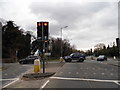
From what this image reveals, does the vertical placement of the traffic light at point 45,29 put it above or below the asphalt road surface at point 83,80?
above

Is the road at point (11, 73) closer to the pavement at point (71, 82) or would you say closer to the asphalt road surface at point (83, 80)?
the pavement at point (71, 82)

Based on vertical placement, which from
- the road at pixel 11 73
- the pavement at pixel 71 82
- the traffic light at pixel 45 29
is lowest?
the road at pixel 11 73

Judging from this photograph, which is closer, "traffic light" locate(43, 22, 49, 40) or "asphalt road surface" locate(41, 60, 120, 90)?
"asphalt road surface" locate(41, 60, 120, 90)

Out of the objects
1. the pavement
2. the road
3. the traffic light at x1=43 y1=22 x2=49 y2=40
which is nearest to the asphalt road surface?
the pavement

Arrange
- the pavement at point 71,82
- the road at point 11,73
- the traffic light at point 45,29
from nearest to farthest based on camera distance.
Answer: the pavement at point 71,82, the road at point 11,73, the traffic light at point 45,29

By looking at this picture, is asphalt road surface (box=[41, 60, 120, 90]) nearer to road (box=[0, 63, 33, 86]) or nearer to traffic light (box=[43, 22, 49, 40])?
road (box=[0, 63, 33, 86])

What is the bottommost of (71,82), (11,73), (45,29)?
(11,73)

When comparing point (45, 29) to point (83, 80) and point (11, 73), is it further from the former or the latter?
point (11, 73)

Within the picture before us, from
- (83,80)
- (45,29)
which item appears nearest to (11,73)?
(45,29)

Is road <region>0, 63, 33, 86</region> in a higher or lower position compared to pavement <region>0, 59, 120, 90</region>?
lower

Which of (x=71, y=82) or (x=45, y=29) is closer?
(x=71, y=82)

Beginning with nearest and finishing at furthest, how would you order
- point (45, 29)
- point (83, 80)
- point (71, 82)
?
point (71, 82) < point (83, 80) < point (45, 29)

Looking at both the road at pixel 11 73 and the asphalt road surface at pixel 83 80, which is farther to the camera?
the road at pixel 11 73

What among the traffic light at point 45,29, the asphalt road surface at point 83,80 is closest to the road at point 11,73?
the asphalt road surface at point 83,80
